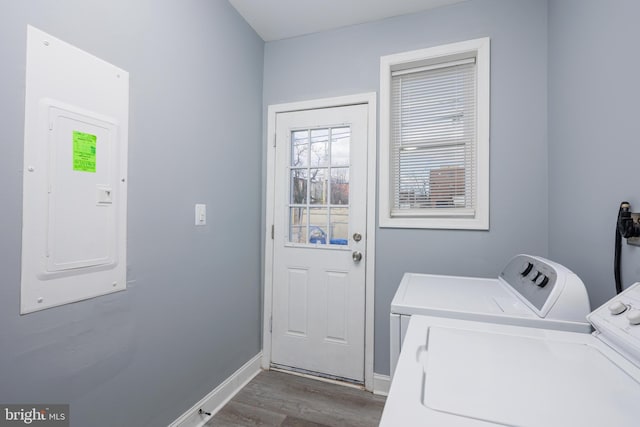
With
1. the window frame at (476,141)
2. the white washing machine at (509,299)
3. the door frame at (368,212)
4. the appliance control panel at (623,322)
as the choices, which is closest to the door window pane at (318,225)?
the door frame at (368,212)

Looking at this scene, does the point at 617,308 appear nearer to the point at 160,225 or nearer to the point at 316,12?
the point at 160,225

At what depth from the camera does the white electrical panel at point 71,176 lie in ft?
3.42

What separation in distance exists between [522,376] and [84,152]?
1648 millimetres

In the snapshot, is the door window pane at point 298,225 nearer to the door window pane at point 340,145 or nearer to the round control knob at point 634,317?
the door window pane at point 340,145

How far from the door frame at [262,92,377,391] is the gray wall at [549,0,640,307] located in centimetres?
107

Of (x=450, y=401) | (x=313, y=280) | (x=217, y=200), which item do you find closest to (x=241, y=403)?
(x=313, y=280)

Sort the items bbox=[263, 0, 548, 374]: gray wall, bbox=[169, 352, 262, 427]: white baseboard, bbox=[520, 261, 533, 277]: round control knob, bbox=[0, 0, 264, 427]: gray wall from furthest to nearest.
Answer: bbox=[263, 0, 548, 374]: gray wall < bbox=[169, 352, 262, 427]: white baseboard < bbox=[520, 261, 533, 277]: round control knob < bbox=[0, 0, 264, 427]: gray wall

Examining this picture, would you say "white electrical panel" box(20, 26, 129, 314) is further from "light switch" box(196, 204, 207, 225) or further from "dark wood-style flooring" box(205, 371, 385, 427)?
"dark wood-style flooring" box(205, 371, 385, 427)

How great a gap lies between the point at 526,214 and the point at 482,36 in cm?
119

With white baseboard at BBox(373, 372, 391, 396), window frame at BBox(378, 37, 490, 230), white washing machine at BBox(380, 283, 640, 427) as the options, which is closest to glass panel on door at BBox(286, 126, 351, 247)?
window frame at BBox(378, 37, 490, 230)

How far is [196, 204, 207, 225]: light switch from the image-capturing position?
1.81 meters

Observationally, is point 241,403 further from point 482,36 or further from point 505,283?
point 482,36

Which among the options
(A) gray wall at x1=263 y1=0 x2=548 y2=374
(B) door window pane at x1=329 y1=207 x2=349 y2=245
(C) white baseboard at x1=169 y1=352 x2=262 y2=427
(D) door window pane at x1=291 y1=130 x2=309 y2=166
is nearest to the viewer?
(C) white baseboard at x1=169 y1=352 x2=262 y2=427

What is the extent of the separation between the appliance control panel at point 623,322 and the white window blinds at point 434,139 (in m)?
1.18
